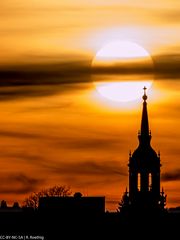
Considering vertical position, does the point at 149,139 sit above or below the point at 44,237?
above

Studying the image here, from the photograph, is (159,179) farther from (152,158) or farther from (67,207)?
(67,207)

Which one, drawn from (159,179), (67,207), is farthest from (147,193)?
(67,207)

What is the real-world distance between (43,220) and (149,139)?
16.9m

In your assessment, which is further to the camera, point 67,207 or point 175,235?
point 67,207

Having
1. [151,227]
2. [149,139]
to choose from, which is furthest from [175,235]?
[149,139]

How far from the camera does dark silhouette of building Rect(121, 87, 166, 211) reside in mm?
169250

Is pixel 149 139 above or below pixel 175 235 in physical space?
above

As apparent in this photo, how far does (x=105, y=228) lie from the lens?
171 m

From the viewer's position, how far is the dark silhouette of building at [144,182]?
16925 centimetres

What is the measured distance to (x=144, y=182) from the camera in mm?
168500

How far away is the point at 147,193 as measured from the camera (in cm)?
17075

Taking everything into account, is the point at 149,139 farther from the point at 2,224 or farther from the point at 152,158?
the point at 2,224

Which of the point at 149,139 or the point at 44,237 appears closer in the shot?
the point at 44,237

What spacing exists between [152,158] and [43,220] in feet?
47.1
